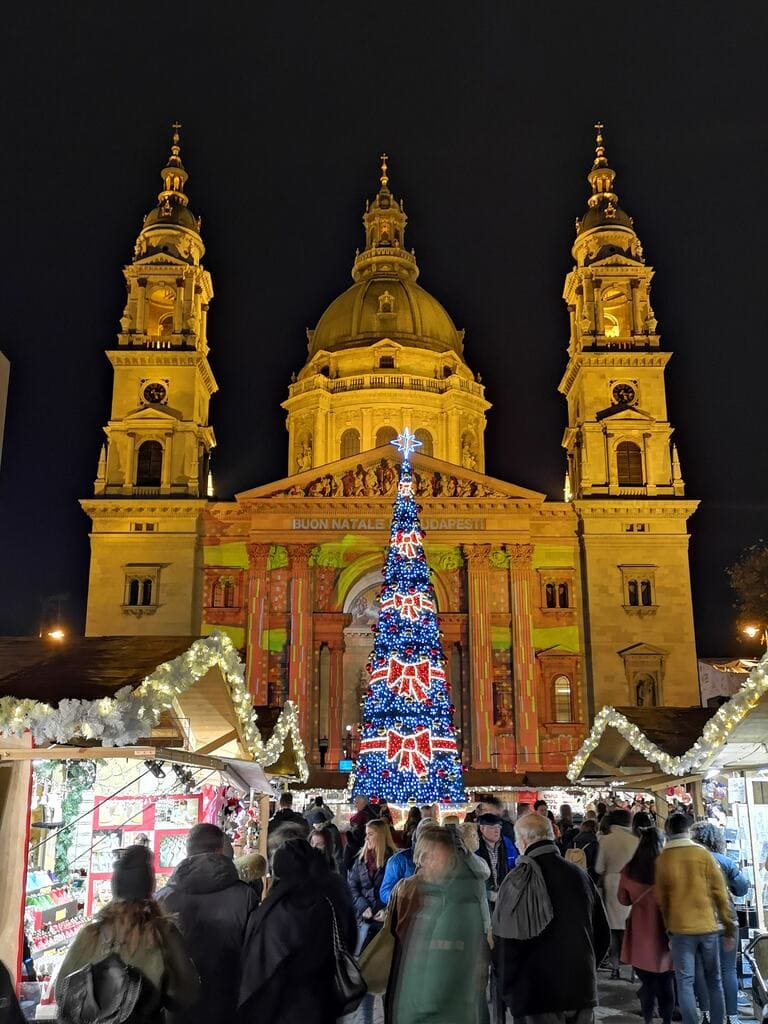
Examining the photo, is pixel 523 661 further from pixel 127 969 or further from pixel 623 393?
pixel 127 969

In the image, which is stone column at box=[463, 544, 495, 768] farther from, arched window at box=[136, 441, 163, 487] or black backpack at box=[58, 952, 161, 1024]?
black backpack at box=[58, 952, 161, 1024]

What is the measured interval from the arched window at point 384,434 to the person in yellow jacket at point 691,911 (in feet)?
160

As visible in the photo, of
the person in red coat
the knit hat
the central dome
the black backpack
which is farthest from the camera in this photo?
the central dome

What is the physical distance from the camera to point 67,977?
4.41 meters

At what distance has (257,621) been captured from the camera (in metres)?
44.8

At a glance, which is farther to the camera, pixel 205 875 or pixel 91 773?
pixel 91 773

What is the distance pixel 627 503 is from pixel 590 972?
133ft

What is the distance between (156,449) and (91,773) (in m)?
38.8

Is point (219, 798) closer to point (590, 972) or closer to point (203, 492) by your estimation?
point (590, 972)

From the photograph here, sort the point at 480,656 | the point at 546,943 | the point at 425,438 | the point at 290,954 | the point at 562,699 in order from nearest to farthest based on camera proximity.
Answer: the point at 290,954, the point at 546,943, the point at 480,656, the point at 562,699, the point at 425,438

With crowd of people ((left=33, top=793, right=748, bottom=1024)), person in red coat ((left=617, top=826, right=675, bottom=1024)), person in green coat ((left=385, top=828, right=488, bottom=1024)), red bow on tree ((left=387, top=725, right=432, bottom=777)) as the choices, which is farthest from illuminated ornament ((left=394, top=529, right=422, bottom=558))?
person in green coat ((left=385, top=828, right=488, bottom=1024))

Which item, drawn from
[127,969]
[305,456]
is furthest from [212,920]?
[305,456]

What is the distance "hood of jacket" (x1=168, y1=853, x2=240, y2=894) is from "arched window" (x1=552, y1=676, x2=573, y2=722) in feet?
131

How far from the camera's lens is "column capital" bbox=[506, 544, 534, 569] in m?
45.7
